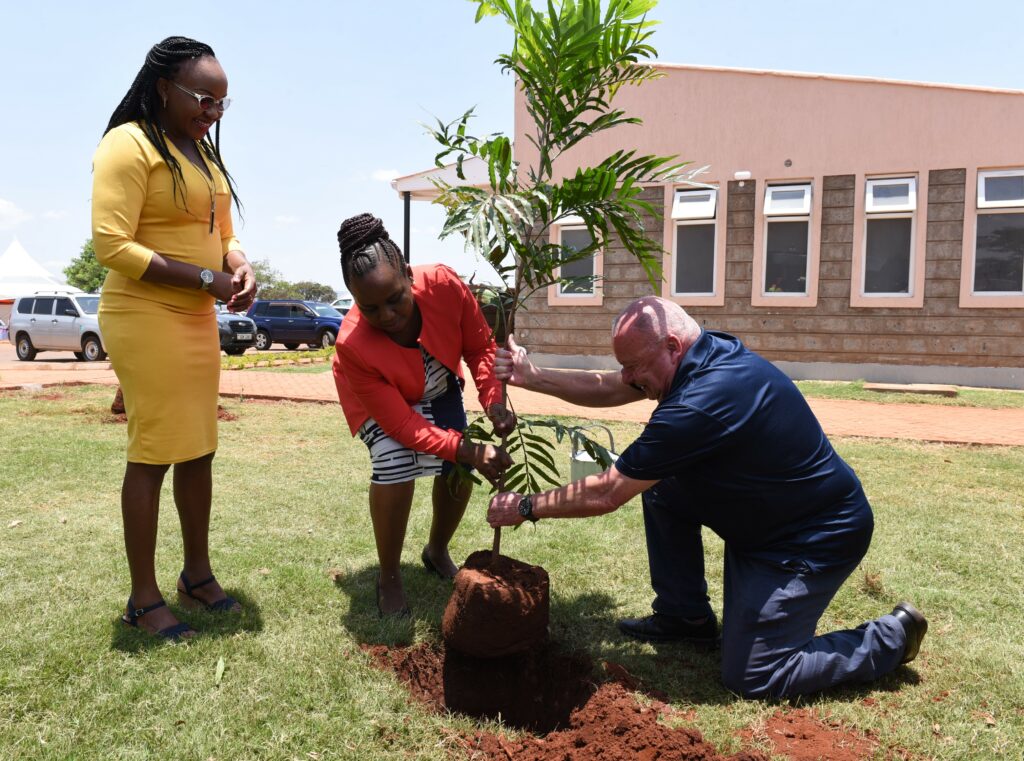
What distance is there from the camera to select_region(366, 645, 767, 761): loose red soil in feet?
7.39

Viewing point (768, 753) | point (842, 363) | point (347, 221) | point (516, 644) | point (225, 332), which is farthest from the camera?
point (225, 332)

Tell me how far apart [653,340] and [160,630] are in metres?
2.11

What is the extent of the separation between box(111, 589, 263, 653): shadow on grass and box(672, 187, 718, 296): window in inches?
453

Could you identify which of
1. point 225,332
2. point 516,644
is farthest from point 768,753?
point 225,332

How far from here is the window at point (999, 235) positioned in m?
11.5

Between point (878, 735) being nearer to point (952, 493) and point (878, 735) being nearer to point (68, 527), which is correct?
point (952, 493)

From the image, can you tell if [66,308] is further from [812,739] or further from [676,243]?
[812,739]

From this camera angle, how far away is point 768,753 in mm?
2250

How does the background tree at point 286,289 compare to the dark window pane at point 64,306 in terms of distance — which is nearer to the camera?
the dark window pane at point 64,306

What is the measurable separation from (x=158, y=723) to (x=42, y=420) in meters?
6.52

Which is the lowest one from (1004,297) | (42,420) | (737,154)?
(42,420)

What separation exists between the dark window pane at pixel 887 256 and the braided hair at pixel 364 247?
11501mm

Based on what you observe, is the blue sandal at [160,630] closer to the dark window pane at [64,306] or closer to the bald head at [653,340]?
the bald head at [653,340]

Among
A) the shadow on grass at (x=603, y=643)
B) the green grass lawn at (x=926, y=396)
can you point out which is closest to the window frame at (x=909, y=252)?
the green grass lawn at (x=926, y=396)
